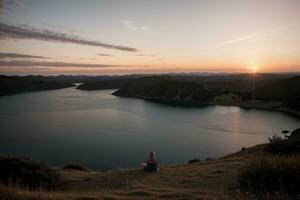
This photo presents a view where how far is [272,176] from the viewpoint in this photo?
816cm

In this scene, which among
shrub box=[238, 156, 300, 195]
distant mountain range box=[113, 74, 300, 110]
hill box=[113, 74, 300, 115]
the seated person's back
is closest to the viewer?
shrub box=[238, 156, 300, 195]

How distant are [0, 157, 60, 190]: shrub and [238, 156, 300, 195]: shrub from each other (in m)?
7.28

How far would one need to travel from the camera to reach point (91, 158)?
3294 centimetres

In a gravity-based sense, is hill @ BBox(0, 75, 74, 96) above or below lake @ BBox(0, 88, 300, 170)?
above

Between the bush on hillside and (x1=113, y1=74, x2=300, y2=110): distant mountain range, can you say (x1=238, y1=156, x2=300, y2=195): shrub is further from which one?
(x1=113, y1=74, x2=300, y2=110): distant mountain range

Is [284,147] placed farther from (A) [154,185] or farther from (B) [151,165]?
(A) [154,185]

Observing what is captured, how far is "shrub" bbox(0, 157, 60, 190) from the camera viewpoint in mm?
11148

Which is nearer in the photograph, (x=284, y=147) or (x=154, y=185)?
(x=154, y=185)

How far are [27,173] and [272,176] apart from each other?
9.67 meters

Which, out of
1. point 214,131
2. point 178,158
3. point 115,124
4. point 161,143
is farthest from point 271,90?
point 178,158

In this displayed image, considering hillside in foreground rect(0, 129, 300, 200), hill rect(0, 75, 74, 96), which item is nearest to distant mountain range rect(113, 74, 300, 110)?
hill rect(0, 75, 74, 96)

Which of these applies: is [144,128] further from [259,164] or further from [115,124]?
[259,164]

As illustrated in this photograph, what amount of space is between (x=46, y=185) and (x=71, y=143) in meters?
31.5

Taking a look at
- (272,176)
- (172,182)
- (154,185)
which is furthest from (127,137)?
(272,176)
